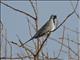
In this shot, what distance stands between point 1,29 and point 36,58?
1280 millimetres

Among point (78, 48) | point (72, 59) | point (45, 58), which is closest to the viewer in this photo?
point (45, 58)

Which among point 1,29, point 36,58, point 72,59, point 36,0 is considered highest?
point 36,0

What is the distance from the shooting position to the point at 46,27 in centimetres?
459

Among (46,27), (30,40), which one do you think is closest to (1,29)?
(30,40)

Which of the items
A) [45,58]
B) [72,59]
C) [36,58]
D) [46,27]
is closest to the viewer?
[36,58]

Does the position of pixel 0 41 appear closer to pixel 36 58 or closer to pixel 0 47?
pixel 0 47

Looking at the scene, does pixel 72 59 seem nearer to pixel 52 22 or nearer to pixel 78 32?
pixel 78 32

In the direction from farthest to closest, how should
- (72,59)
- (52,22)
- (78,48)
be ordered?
→ 1. (52,22)
2. (72,59)
3. (78,48)

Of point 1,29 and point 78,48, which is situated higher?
point 1,29

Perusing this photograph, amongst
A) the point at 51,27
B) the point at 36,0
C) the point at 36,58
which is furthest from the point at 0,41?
the point at 36,58

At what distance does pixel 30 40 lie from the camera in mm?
3180

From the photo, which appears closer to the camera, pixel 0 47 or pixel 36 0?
pixel 36 0

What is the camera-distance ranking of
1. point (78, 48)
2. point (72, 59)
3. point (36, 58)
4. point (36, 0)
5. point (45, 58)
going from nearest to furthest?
1. point (36, 58)
2. point (36, 0)
3. point (45, 58)
4. point (78, 48)
5. point (72, 59)

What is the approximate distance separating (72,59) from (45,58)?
2.81 ft
